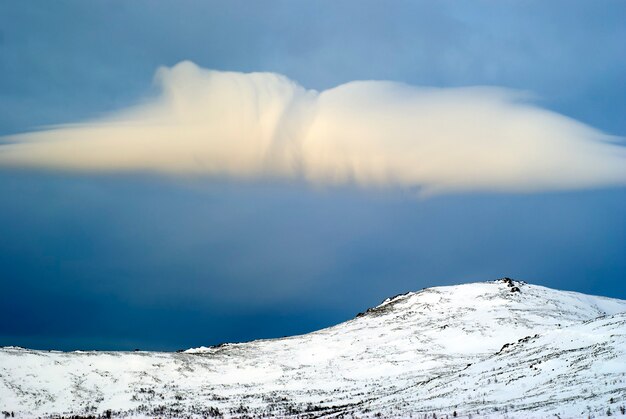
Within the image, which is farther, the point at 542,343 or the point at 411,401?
the point at 542,343

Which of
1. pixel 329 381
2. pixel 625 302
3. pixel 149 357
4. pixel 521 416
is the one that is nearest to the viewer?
pixel 521 416

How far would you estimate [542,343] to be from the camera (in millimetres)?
58844

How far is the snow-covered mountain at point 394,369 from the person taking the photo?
4009 centimetres

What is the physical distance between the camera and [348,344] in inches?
3597

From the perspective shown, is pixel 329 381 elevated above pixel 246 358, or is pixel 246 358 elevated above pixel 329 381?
pixel 246 358

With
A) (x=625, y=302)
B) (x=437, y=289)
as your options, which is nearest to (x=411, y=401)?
(x=437, y=289)

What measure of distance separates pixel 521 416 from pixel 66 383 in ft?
156

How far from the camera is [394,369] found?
74.8 metres

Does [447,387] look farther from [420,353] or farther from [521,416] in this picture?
[420,353]

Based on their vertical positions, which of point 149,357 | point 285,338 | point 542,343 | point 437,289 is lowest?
point 542,343

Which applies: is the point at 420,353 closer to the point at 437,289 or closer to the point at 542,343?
the point at 542,343

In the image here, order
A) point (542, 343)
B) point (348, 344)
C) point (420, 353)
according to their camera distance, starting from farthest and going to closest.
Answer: point (348, 344) < point (420, 353) < point (542, 343)

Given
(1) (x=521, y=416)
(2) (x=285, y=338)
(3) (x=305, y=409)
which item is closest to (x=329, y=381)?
(3) (x=305, y=409)

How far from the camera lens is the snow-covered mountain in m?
40.1
